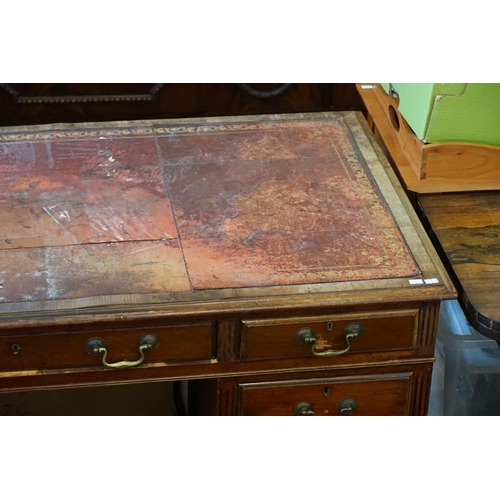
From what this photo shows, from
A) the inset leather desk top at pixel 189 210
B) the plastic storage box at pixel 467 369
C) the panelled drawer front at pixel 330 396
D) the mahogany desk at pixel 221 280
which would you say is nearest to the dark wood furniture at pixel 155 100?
the inset leather desk top at pixel 189 210

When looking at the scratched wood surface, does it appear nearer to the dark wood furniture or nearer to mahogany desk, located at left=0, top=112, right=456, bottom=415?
mahogany desk, located at left=0, top=112, right=456, bottom=415

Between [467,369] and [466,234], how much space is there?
0.35m

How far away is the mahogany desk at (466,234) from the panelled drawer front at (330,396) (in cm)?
25

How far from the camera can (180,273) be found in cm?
238

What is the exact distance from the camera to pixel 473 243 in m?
2.64

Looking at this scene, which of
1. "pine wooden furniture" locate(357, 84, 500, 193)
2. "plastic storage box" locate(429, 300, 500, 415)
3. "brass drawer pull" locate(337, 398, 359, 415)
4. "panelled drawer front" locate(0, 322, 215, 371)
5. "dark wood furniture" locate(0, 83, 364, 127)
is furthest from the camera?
"dark wood furniture" locate(0, 83, 364, 127)

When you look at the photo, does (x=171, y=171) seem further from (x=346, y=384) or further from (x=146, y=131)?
(x=346, y=384)

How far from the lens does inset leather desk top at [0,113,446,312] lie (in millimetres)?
2389

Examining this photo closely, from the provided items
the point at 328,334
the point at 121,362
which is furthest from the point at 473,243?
the point at 121,362

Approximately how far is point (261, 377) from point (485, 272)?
62cm

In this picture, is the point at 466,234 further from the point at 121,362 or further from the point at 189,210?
the point at 121,362

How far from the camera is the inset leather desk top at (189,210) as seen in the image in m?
Result: 2.39

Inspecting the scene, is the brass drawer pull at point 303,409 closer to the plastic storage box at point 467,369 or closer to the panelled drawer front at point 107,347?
the panelled drawer front at point 107,347

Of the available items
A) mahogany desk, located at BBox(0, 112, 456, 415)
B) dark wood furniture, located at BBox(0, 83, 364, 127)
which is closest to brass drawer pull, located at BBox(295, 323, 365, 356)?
mahogany desk, located at BBox(0, 112, 456, 415)
